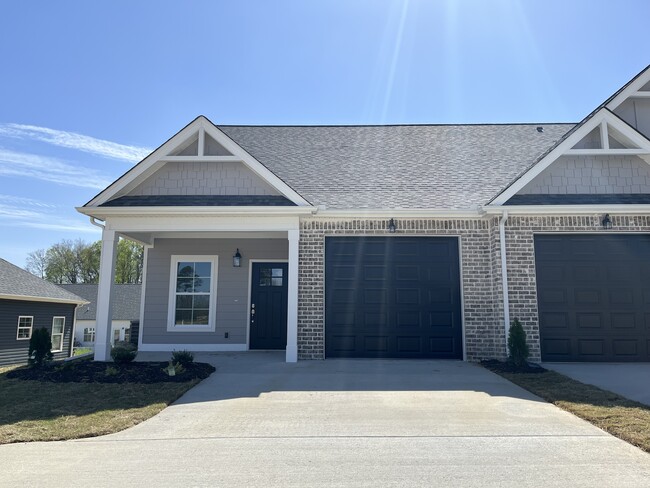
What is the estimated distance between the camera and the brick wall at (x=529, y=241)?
922cm

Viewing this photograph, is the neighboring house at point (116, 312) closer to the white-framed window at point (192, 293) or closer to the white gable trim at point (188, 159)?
the white-framed window at point (192, 293)

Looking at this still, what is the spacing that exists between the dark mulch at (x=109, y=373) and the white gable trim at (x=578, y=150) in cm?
677

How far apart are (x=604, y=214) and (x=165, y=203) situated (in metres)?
9.30

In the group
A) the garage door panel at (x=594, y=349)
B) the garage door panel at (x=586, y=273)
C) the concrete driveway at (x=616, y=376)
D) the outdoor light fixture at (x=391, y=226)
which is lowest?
the concrete driveway at (x=616, y=376)

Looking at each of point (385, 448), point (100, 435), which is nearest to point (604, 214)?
point (385, 448)

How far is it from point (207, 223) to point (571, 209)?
25.1ft

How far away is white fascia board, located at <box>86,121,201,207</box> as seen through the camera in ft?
33.1

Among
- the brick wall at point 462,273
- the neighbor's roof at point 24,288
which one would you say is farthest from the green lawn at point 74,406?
the neighbor's roof at point 24,288

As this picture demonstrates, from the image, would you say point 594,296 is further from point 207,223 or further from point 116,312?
point 116,312

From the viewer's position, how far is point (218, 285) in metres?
12.0

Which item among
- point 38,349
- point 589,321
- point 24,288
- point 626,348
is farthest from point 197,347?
point 24,288

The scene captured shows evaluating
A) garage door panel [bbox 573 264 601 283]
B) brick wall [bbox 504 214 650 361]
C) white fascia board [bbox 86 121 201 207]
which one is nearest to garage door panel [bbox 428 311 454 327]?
brick wall [bbox 504 214 650 361]

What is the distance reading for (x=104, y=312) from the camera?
31.6ft

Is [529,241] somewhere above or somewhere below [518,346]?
above
